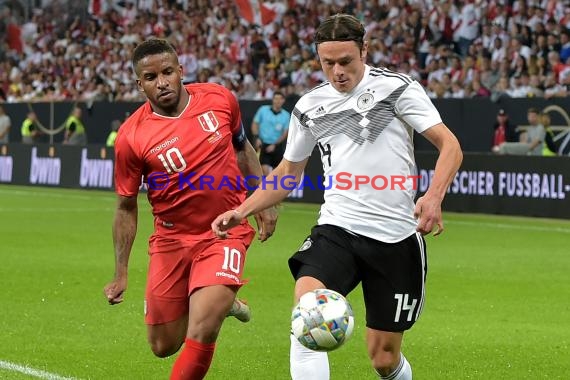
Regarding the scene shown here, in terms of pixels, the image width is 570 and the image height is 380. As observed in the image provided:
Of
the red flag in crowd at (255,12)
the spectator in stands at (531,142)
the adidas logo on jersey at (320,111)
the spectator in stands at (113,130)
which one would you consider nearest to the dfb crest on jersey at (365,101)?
the adidas logo on jersey at (320,111)

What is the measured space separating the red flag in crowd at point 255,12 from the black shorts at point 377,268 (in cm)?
2593

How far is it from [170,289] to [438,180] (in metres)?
2.09

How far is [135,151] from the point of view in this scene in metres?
7.37

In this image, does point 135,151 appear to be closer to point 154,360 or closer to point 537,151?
point 154,360

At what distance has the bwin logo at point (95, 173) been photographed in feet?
97.2

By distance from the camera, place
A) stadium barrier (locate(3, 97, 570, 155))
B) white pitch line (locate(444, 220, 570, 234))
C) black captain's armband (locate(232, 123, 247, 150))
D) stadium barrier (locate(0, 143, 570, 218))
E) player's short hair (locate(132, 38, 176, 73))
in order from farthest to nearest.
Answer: stadium barrier (locate(3, 97, 570, 155)) → stadium barrier (locate(0, 143, 570, 218)) → white pitch line (locate(444, 220, 570, 234)) → black captain's armband (locate(232, 123, 247, 150)) → player's short hair (locate(132, 38, 176, 73))

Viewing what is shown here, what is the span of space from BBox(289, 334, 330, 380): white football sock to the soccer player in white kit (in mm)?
328

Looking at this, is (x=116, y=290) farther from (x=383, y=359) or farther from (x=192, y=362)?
(x=383, y=359)

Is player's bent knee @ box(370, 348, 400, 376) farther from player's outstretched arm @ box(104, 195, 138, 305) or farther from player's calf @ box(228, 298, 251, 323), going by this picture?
player's calf @ box(228, 298, 251, 323)

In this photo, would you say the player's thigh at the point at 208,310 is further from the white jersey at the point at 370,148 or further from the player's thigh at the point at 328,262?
the white jersey at the point at 370,148

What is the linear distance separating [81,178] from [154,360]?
868 inches

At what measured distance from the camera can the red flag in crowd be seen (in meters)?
32.2

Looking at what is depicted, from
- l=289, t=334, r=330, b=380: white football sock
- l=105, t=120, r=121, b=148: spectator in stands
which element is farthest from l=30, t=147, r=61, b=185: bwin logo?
l=289, t=334, r=330, b=380: white football sock

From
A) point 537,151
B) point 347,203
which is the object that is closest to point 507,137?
point 537,151
